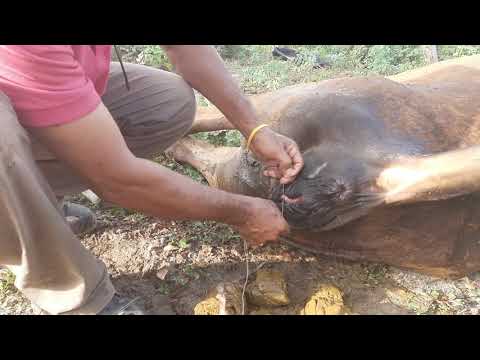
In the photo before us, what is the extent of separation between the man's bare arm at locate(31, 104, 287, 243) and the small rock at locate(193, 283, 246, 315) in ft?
0.88

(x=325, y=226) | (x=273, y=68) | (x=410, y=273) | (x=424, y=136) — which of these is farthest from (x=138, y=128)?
(x=273, y=68)

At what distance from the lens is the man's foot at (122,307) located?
82.9 inches

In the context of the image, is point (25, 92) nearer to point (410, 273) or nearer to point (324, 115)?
point (324, 115)

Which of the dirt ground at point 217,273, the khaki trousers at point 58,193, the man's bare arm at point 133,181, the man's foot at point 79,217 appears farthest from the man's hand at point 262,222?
the man's foot at point 79,217

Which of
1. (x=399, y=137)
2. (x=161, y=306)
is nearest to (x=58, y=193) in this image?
(x=161, y=306)

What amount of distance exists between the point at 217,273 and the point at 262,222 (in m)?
0.46

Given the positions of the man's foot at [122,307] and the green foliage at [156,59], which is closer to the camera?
the man's foot at [122,307]

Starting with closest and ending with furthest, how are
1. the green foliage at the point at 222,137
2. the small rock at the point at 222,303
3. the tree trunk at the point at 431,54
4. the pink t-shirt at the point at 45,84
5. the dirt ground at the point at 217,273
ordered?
the pink t-shirt at the point at 45,84
the small rock at the point at 222,303
the dirt ground at the point at 217,273
the green foliage at the point at 222,137
the tree trunk at the point at 431,54

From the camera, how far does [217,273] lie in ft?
8.09

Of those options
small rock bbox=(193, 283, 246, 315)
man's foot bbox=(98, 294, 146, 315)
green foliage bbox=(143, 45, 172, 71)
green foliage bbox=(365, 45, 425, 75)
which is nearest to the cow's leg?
small rock bbox=(193, 283, 246, 315)

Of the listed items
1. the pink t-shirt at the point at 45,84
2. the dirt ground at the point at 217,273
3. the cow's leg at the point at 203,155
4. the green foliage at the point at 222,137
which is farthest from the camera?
the green foliage at the point at 222,137

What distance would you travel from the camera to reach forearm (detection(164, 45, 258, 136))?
2354 millimetres

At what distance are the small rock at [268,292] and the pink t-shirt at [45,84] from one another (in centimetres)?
101

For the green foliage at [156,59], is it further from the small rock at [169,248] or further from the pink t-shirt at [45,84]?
the pink t-shirt at [45,84]
